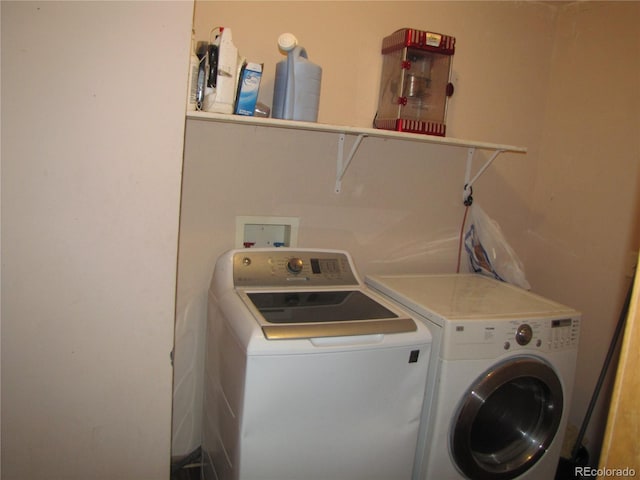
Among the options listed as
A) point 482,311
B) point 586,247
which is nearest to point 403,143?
point 482,311

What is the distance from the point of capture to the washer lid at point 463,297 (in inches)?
60.9

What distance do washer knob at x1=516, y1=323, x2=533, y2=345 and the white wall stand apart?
113 cm

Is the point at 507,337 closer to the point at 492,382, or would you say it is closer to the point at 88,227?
the point at 492,382

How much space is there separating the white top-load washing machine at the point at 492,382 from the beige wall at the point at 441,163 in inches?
18.0

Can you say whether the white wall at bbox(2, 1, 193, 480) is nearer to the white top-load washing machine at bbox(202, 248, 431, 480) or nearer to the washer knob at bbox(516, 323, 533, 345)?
the white top-load washing machine at bbox(202, 248, 431, 480)

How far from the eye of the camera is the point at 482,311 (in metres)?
1.56

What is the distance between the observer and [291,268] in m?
1.71

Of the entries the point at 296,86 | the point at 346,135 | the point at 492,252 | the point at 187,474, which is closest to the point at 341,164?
the point at 346,135

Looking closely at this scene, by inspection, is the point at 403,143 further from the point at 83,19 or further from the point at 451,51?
the point at 83,19

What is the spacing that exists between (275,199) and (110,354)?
3.00 ft

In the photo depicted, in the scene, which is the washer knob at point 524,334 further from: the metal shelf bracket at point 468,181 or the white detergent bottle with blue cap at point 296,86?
the white detergent bottle with blue cap at point 296,86

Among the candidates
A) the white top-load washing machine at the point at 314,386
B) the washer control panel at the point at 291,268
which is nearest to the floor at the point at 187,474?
the white top-load washing machine at the point at 314,386

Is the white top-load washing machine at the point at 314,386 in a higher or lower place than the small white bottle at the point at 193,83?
lower

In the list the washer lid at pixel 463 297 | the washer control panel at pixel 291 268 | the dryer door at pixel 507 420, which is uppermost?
the washer control panel at pixel 291 268
